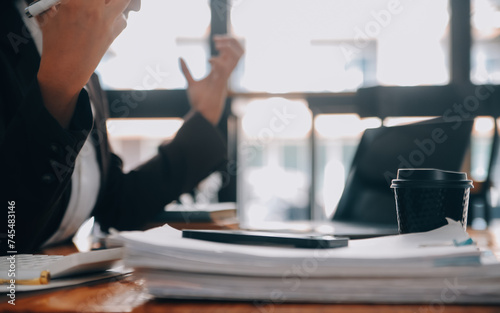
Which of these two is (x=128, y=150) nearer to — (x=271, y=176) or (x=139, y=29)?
(x=271, y=176)

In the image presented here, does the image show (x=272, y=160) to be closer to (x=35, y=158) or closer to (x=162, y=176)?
(x=162, y=176)

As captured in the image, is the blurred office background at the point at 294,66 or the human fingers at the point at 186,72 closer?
the human fingers at the point at 186,72

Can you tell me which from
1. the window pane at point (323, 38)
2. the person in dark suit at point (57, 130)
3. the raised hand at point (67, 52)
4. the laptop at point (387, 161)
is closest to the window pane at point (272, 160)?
the window pane at point (323, 38)

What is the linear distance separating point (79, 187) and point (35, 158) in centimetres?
27

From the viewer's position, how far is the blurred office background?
2359mm

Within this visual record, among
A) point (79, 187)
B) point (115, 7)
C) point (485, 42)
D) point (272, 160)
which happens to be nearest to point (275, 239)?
point (115, 7)

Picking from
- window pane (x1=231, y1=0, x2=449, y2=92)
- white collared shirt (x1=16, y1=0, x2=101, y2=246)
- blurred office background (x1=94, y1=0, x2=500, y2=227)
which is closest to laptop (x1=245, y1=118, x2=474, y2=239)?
white collared shirt (x1=16, y1=0, x2=101, y2=246)

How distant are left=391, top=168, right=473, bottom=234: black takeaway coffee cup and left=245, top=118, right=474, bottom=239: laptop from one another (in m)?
0.41

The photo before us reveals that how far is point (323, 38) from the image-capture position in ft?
10.6

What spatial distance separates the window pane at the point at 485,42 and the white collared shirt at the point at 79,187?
2.47 metres

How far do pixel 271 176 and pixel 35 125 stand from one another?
628 cm

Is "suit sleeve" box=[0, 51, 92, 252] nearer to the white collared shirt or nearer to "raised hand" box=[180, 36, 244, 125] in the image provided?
the white collared shirt

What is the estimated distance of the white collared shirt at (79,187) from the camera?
773 millimetres

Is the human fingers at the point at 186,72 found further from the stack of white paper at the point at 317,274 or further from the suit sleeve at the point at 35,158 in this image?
the stack of white paper at the point at 317,274
